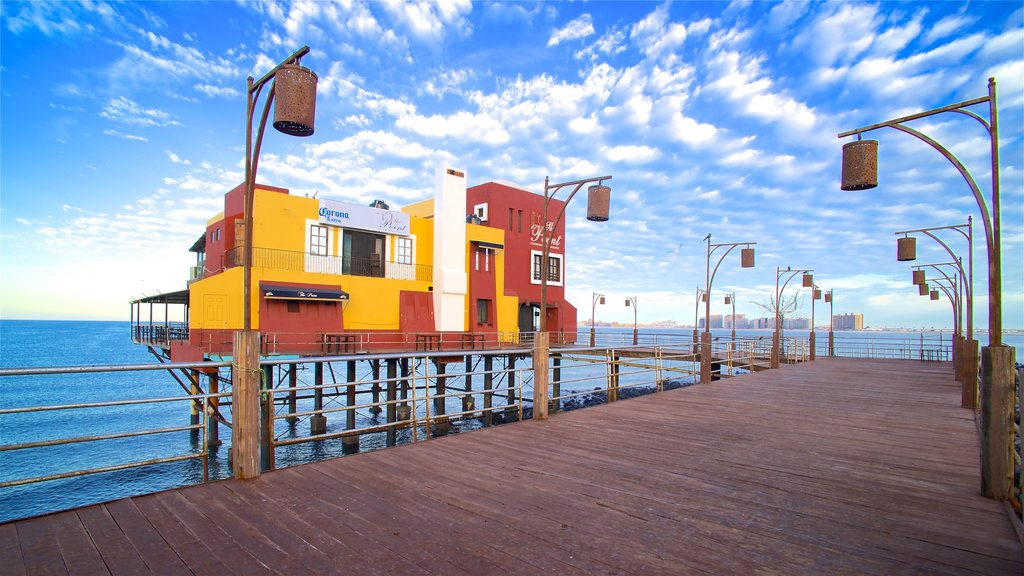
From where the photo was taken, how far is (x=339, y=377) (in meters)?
43.1

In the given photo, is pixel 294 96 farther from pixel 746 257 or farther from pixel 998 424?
pixel 746 257

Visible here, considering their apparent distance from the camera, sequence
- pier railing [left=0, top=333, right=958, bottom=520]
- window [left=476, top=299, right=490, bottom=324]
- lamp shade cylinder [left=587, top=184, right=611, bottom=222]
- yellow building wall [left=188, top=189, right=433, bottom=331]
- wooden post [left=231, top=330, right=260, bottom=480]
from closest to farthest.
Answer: wooden post [left=231, top=330, right=260, bottom=480] < lamp shade cylinder [left=587, top=184, right=611, bottom=222] < pier railing [left=0, top=333, right=958, bottom=520] < yellow building wall [left=188, top=189, right=433, bottom=331] < window [left=476, top=299, right=490, bottom=324]

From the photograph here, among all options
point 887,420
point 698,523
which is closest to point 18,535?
point 698,523

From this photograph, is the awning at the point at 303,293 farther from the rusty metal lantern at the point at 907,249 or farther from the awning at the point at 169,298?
the rusty metal lantern at the point at 907,249

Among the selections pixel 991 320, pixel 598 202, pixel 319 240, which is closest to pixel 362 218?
pixel 319 240

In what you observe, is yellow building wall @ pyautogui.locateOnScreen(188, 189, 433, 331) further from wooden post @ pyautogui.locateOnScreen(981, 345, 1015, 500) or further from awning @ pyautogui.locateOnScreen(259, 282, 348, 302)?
wooden post @ pyautogui.locateOnScreen(981, 345, 1015, 500)

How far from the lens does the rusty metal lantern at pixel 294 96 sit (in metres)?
5.42

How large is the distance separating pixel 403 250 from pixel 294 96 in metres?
21.9

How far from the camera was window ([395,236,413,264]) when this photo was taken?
26797 mm

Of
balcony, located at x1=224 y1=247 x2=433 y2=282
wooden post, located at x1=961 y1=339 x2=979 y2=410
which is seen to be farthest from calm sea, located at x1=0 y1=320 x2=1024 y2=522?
wooden post, located at x1=961 y1=339 x2=979 y2=410

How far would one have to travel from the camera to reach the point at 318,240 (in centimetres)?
2395

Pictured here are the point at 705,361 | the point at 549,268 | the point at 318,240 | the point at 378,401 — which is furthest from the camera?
the point at 549,268

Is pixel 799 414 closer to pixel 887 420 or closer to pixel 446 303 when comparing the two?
pixel 887 420

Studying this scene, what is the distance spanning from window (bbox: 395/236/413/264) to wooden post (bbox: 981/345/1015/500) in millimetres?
24488
